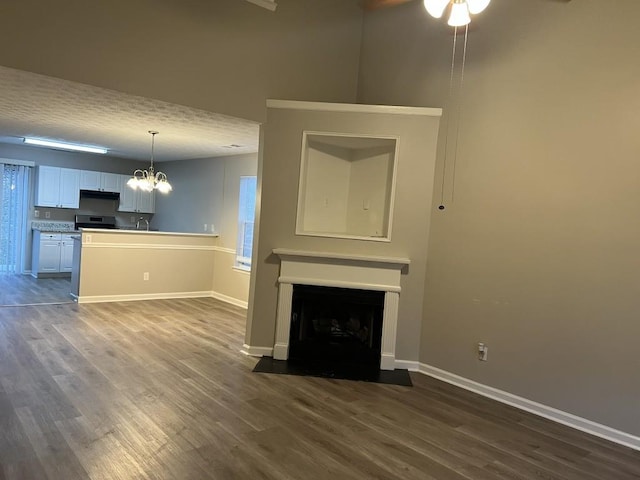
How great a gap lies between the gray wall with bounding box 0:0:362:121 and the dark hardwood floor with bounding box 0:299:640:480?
2.45 m

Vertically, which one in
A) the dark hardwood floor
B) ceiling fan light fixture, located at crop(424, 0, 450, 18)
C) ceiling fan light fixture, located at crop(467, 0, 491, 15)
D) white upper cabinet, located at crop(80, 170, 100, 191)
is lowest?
the dark hardwood floor

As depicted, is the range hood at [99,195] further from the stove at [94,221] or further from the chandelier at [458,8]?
the chandelier at [458,8]

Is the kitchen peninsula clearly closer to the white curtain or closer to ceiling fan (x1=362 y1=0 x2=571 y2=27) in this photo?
the white curtain

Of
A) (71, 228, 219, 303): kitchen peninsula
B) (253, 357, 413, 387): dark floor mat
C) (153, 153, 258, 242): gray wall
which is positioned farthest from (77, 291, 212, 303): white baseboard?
(253, 357, 413, 387): dark floor mat

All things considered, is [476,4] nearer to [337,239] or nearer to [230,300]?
[337,239]

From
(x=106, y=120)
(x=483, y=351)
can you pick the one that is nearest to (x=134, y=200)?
(x=106, y=120)

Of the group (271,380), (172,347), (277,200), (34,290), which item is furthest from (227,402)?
(34,290)

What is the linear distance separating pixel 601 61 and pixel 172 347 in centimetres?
460

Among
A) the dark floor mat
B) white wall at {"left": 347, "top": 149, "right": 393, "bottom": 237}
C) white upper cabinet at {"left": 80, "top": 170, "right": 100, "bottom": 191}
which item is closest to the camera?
the dark floor mat

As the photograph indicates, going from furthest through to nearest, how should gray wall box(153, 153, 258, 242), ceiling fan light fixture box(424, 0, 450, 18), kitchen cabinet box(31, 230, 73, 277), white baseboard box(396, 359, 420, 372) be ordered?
1. kitchen cabinet box(31, 230, 73, 277)
2. gray wall box(153, 153, 258, 242)
3. white baseboard box(396, 359, 420, 372)
4. ceiling fan light fixture box(424, 0, 450, 18)

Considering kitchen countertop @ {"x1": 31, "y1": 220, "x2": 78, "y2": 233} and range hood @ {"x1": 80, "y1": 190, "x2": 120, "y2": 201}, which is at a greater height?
range hood @ {"x1": 80, "y1": 190, "x2": 120, "y2": 201}

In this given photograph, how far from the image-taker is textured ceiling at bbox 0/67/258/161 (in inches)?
146

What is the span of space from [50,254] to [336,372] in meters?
6.30

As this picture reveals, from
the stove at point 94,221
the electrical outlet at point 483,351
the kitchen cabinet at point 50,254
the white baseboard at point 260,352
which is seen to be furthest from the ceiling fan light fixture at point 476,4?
the stove at point 94,221
